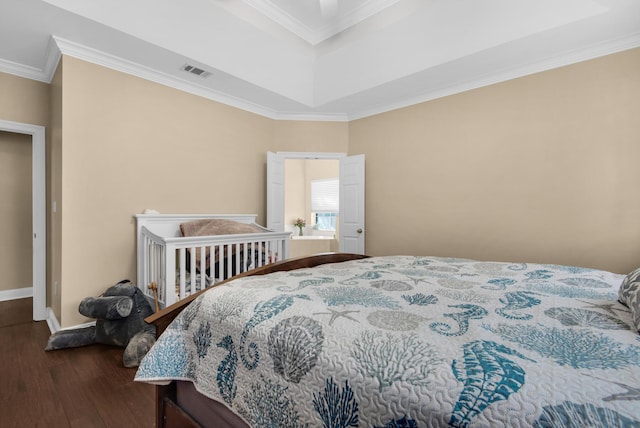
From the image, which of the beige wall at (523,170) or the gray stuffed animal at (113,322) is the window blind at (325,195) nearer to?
the beige wall at (523,170)

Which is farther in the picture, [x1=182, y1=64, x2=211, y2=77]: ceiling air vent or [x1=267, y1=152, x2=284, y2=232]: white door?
[x1=267, y1=152, x2=284, y2=232]: white door

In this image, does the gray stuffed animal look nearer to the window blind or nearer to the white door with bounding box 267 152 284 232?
the white door with bounding box 267 152 284 232

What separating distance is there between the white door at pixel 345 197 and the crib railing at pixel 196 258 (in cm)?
115

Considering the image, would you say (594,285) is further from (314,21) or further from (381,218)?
(314,21)

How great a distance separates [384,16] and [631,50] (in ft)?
7.47

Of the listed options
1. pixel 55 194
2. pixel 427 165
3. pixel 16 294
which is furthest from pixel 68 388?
pixel 427 165

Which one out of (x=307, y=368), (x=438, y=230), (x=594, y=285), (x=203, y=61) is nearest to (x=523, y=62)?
(x=438, y=230)

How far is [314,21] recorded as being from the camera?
3693 mm

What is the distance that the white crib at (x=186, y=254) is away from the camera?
2543mm

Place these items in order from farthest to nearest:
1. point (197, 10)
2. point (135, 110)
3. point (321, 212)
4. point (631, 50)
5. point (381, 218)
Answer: point (321, 212) → point (381, 218) → point (135, 110) → point (197, 10) → point (631, 50)

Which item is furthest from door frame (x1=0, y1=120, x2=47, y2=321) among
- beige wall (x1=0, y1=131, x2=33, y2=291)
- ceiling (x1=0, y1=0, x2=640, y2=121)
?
beige wall (x1=0, y1=131, x2=33, y2=291)

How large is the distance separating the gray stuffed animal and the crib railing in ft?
0.60

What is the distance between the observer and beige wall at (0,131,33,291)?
3914 mm

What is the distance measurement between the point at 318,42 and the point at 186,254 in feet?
10.00
